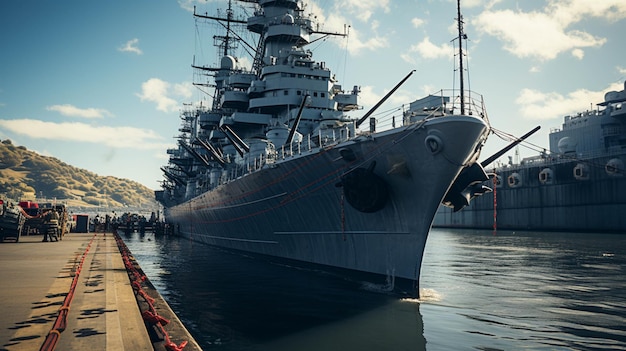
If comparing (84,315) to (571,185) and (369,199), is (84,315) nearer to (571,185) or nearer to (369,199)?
(369,199)

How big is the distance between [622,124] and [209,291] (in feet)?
181

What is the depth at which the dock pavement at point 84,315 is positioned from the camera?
548 centimetres

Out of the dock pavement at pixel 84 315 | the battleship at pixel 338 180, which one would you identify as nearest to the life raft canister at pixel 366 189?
the battleship at pixel 338 180

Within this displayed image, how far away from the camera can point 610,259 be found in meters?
22.3

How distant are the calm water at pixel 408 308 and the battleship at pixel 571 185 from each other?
22096 mm

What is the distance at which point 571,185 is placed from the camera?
4459 cm

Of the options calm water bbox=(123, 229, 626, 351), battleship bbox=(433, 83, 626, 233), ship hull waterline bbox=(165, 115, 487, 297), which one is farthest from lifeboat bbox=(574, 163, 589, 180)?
ship hull waterline bbox=(165, 115, 487, 297)

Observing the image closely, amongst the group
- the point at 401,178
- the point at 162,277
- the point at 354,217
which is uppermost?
the point at 401,178

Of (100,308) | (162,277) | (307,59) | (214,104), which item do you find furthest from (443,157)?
(214,104)

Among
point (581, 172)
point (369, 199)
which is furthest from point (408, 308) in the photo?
point (581, 172)

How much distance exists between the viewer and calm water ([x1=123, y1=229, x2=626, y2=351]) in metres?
8.95

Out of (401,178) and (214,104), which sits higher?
(214,104)

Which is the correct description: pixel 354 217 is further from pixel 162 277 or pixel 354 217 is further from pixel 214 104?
pixel 214 104

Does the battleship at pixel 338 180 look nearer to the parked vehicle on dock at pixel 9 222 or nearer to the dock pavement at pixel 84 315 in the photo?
the dock pavement at pixel 84 315
